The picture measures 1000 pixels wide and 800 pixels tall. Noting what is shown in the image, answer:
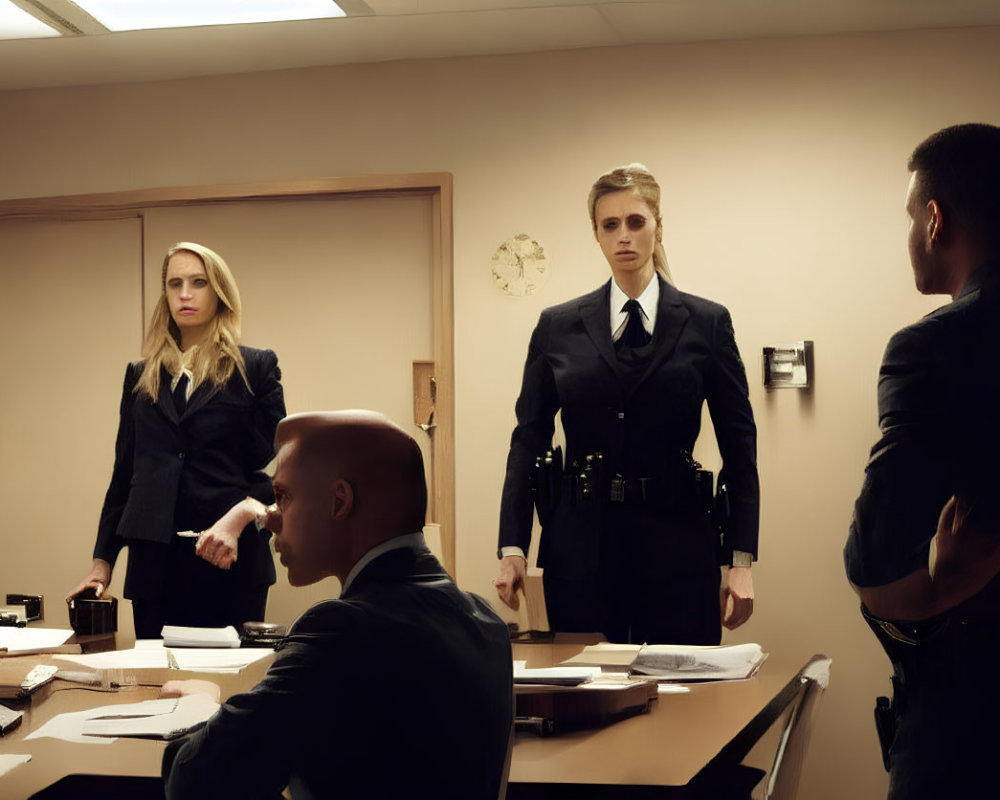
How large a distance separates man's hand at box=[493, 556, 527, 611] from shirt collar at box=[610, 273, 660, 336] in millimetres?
667

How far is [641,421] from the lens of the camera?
3.06 meters

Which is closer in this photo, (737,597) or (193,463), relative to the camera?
(737,597)

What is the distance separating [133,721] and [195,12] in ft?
9.08

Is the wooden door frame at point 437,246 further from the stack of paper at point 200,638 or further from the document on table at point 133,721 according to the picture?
the document on table at point 133,721

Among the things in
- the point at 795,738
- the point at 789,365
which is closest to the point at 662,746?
the point at 795,738

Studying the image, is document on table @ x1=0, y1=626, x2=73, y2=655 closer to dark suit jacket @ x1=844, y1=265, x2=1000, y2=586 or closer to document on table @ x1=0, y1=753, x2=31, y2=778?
document on table @ x1=0, y1=753, x2=31, y2=778

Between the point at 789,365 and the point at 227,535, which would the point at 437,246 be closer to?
the point at 789,365

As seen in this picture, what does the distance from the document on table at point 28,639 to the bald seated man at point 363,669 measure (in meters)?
1.32

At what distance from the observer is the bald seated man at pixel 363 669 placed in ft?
4.45

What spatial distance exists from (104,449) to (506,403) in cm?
171

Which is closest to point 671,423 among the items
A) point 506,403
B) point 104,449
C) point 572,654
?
point 572,654

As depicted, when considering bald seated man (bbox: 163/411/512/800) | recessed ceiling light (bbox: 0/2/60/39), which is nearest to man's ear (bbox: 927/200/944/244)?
bald seated man (bbox: 163/411/512/800)

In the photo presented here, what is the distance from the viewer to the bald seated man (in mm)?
1356

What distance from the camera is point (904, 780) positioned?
1.47 metres
